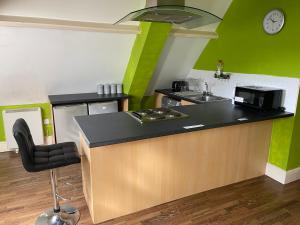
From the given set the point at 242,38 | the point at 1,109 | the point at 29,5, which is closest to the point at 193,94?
the point at 242,38

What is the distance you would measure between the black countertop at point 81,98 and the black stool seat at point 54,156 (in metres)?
1.32

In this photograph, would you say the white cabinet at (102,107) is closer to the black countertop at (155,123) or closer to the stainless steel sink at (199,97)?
the stainless steel sink at (199,97)

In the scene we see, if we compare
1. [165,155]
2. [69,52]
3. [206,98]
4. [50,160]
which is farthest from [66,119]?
[206,98]

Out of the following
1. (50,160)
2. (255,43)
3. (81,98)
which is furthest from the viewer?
(81,98)

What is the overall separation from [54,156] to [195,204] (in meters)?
1.47

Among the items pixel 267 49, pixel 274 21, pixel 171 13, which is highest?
pixel 274 21

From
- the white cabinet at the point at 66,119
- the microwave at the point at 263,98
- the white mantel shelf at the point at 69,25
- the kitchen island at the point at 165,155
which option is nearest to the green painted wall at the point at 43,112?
the white cabinet at the point at 66,119

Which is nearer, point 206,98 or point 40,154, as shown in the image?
→ point 40,154

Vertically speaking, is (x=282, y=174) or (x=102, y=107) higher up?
(x=102, y=107)

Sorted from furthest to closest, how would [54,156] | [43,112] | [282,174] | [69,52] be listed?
1. [43,112]
2. [69,52]
3. [282,174]
4. [54,156]

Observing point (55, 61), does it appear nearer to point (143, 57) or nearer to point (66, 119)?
point (66, 119)

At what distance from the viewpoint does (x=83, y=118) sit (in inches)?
93.1

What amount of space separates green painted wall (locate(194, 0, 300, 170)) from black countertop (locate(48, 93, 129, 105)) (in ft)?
6.02

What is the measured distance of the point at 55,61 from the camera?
3.21 meters
